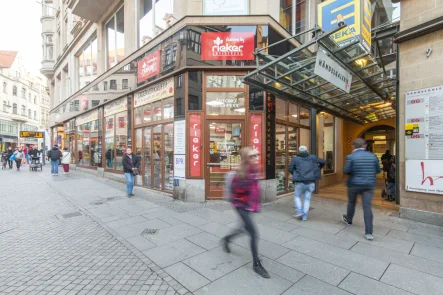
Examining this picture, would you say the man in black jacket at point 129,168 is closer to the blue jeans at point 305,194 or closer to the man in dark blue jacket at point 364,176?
the blue jeans at point 305,194

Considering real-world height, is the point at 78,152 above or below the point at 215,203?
above

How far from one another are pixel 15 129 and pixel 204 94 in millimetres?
53953

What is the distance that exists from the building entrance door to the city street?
1.16 metres

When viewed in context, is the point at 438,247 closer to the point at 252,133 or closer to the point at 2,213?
the point at 252,133

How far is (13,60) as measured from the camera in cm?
4481

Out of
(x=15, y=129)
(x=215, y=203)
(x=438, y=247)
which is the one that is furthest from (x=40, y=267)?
(x=15, y=129)

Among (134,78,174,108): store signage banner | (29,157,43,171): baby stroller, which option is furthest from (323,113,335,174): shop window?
(29,157,43,171): baby stroller

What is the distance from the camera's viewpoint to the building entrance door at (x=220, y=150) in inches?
298

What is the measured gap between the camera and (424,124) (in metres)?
5.41

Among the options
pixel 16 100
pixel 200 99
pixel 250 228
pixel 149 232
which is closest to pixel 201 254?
pixel 250 228

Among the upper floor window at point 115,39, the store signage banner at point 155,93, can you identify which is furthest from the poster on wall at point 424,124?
the upper floor window at point 115,39

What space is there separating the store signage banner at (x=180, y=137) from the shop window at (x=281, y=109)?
324 cm

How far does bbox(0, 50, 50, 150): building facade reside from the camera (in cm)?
4178

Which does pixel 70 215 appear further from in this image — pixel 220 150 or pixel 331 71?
pixel 331 71
